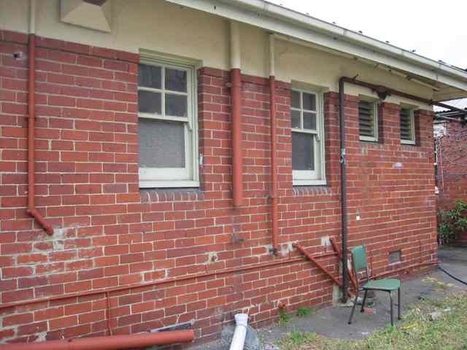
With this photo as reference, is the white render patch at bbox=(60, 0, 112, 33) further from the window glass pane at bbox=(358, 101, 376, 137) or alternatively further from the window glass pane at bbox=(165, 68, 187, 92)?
the window glass pane at bbox=(358, 101, 376, 137)

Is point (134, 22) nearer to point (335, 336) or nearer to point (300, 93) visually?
point (300, 93)

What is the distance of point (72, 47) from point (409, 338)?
4311 mm

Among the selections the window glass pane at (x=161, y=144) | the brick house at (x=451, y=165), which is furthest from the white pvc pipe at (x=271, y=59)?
the brick house at (x=451, y=165)

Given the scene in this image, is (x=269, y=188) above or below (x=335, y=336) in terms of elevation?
above

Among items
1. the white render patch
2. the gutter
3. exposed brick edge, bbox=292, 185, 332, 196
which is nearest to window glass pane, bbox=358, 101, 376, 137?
the gutter

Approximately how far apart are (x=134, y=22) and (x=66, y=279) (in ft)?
7.82

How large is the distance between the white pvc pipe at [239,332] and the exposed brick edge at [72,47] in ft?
8.96

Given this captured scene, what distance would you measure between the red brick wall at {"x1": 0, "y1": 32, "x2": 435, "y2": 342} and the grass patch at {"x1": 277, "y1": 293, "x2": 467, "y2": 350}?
2.15 feet

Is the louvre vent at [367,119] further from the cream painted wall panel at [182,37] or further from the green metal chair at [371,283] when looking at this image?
the green metal chair at [371,283]

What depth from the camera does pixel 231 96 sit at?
493 cm

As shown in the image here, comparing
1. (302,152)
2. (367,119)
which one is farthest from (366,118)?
(302,152)

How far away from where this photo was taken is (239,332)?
172 inches

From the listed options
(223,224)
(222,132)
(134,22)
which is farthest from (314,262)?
(134,22)

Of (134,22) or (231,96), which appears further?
(231,96)
